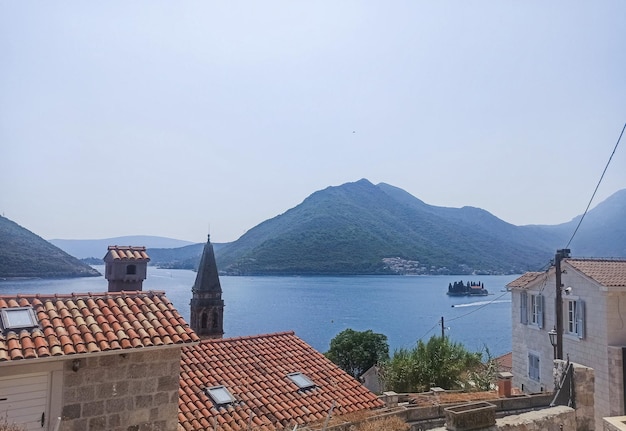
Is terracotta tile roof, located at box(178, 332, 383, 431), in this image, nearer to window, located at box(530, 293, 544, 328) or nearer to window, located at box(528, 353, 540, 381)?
window, located at box(530, 293, 544, 328)

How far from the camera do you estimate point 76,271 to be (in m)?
117

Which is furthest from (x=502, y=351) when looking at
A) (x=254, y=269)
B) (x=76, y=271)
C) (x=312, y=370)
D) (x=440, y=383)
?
(x=254, y=269)

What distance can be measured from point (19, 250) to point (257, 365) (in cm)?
11450

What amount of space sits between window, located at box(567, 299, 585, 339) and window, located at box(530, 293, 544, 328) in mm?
1756

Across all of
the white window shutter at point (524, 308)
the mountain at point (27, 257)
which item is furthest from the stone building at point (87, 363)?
the mountain at point (27, 257)

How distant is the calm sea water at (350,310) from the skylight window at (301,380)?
64141mm

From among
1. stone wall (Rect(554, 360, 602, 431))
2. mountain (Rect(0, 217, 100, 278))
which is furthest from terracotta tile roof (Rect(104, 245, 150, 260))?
mountain (Rect(0, 217, 100, 278))

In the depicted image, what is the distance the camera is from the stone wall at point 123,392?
617 centimetres

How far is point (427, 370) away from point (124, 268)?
50.2 ft

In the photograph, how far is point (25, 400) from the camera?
5.86 m

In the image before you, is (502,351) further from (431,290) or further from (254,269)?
(254,269)

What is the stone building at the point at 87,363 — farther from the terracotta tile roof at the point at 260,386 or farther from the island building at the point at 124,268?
the island building at the point at 124,268

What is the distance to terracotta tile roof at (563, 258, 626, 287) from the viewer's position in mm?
16172

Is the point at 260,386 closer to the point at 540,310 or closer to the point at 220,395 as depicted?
the point at 220,395
